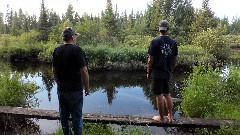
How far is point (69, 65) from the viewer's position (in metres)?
4.53

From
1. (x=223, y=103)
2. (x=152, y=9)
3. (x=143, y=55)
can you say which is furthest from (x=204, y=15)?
(x=223, y=103)

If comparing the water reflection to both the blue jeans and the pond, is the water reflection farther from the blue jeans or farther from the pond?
the blue jeans

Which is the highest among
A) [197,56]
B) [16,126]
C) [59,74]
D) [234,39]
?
[234,39]

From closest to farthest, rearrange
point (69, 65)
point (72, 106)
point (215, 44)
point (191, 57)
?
point (69, 65)
point (72, 106)
point (191, 57)
point (215, 44)

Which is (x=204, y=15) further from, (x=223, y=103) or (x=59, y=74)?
(x=59, y=74)

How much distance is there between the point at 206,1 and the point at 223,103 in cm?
4599

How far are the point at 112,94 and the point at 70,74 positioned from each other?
8728 mm

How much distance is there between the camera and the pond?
33.8 feet

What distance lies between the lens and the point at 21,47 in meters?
28.3

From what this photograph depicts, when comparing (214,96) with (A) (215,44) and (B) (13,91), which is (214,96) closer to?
(B) (13,91)

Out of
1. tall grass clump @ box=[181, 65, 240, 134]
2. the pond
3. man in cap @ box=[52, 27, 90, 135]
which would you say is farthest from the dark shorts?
the pond

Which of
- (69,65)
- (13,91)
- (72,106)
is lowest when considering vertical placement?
(72,106)

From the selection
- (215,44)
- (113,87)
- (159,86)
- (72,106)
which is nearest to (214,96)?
(159,86)

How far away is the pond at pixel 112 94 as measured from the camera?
1030 cm
